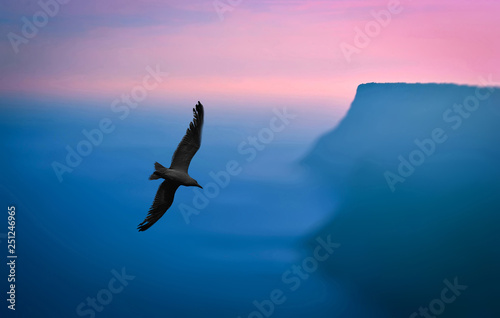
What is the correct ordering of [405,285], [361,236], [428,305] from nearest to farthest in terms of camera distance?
[428,305] → [405,285] → [361,236]

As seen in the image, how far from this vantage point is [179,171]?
12.2ft

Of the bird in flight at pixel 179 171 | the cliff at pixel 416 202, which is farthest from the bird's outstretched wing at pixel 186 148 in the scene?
the cliff at pixel 416 202

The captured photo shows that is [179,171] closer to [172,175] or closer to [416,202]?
[172,175]

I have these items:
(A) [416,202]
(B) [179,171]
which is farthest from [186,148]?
(A) [416,202]

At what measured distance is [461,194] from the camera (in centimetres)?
A: 700

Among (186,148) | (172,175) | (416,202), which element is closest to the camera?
(172,175)

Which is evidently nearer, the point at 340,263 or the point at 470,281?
the point at 470,281

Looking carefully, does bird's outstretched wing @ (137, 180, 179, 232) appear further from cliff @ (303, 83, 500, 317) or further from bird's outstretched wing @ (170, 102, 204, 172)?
cliff @ (303, 83, 500, 317)

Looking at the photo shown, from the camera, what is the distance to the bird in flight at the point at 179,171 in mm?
3660

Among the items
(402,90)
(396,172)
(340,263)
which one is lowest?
(340,263)

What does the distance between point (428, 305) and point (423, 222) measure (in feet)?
4.38

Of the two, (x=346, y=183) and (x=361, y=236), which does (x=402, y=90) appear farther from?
(x=361, y=236)

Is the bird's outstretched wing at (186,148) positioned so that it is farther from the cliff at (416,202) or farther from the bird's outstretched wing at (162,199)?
the cliff at (416,202)

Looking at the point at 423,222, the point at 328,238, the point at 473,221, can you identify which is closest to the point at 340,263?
the point at 328,238
